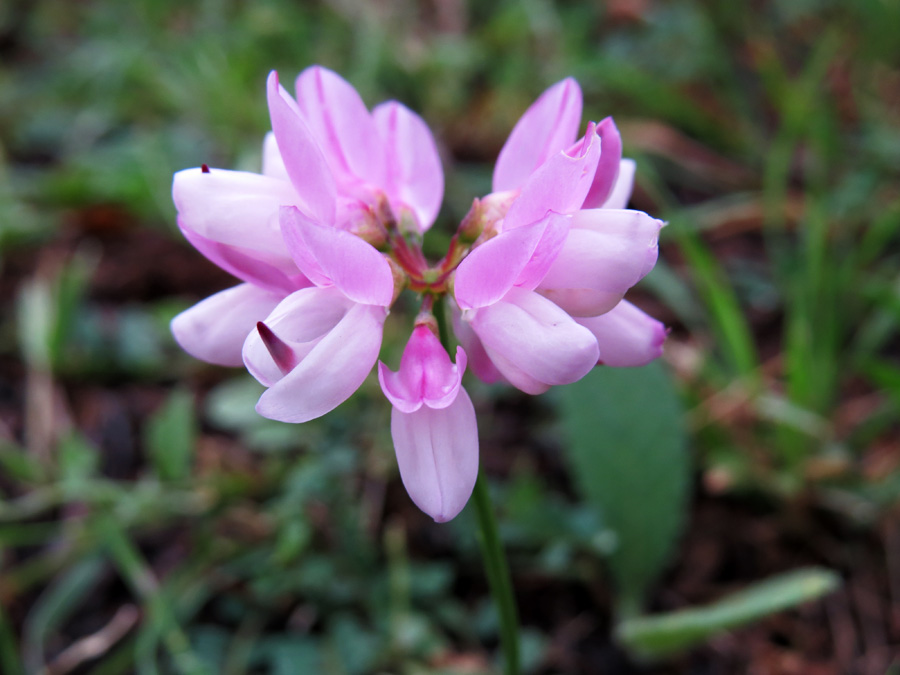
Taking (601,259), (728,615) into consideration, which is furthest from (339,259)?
(728,615)

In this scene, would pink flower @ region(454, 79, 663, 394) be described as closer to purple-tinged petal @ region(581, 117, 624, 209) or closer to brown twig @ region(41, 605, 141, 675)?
purple-tinged petal @ region(581, 117, 624, 209)

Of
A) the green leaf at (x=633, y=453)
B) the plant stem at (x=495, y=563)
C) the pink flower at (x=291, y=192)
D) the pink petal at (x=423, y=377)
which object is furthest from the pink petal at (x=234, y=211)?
the green leaf at (x=633, y=453)

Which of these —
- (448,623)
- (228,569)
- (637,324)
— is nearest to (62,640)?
(228,569)

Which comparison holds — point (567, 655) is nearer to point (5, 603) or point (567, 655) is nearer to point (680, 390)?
point (680, 390)

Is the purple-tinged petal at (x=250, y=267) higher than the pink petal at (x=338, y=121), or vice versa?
the pink petal at (x=338, y=121)

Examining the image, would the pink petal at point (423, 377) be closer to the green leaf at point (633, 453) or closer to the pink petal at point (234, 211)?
the pink petal at point (234, 211)

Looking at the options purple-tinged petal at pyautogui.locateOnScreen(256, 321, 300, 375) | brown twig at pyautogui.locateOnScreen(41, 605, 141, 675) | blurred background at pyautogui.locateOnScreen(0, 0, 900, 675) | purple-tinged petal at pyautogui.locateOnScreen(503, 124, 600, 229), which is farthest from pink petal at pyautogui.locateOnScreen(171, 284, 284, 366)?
brown twig at pyautogui.locateOnScreen(41, 605, 141, 675)

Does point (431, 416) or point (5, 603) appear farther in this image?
point (5, 603)
